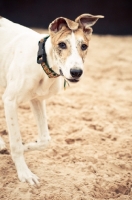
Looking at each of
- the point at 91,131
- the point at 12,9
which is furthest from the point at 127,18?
the point at 91,131

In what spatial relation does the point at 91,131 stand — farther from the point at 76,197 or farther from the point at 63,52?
the point at 63,52

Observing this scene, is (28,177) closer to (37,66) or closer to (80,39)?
(37,66)

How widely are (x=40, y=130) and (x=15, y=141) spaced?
0.39 metres

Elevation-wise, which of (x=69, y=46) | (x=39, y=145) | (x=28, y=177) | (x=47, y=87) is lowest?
(x=28, y=177)

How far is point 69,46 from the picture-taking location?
9.31ft

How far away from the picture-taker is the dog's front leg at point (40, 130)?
351cm

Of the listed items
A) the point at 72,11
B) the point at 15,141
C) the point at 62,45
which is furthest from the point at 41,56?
the point at 72,11

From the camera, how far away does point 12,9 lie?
9844 mm

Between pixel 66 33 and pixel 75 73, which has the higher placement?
pixel 66 33

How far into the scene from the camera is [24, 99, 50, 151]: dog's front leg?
3.51 metres

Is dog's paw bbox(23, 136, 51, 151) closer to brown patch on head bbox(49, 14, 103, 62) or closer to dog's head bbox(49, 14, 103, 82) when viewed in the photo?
dog's head bbox(49, 14, 103, 82)

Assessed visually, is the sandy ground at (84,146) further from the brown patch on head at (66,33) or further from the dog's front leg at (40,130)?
the brown patch on head at (66,33)

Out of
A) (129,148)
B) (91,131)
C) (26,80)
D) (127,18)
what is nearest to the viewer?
(26,80)

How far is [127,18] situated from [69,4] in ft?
5.97
